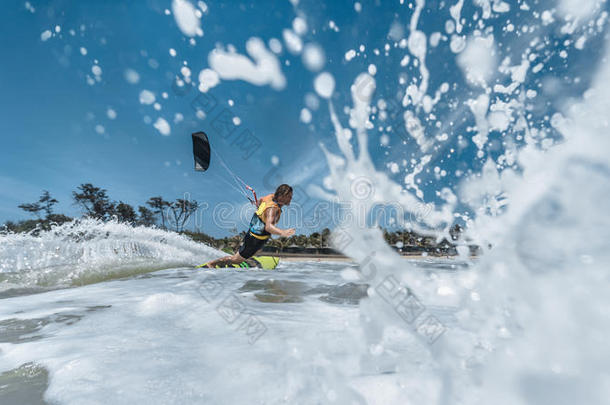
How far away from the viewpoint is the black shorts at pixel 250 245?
7211 millimetres

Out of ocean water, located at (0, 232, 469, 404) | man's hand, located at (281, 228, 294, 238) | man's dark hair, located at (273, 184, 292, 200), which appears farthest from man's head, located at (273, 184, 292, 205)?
ocean water, located at (0, 232, 469, 404)

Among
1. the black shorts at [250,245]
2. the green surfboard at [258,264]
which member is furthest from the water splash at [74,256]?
the black shorts at [250,245]

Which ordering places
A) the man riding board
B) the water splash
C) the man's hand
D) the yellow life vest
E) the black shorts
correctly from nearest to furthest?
the water splash → the man's hand → the man riding board → the yellow life vest → the black shorts

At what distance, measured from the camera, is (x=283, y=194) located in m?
6.80

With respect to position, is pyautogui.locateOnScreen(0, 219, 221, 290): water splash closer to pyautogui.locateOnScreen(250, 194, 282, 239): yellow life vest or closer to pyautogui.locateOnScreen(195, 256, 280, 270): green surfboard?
pyautogui.locateOnScreen(195, 256, 280, 270): green surfboard

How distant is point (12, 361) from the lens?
5.68ft

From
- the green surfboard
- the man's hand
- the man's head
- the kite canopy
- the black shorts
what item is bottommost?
the green surfboard

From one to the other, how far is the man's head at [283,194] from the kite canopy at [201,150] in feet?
8.26

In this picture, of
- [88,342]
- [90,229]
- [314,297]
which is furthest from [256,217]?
[88,342]

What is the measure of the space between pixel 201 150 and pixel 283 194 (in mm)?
3143

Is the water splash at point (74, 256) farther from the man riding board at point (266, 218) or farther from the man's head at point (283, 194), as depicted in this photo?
the man's head at point (283, 194)

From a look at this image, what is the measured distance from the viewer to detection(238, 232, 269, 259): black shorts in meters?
7.21

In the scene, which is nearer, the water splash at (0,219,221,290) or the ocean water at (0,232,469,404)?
the ocean water at (0,232,469,404)

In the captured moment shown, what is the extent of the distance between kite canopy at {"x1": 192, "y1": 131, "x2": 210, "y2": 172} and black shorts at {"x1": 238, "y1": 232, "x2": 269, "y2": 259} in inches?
96.8
